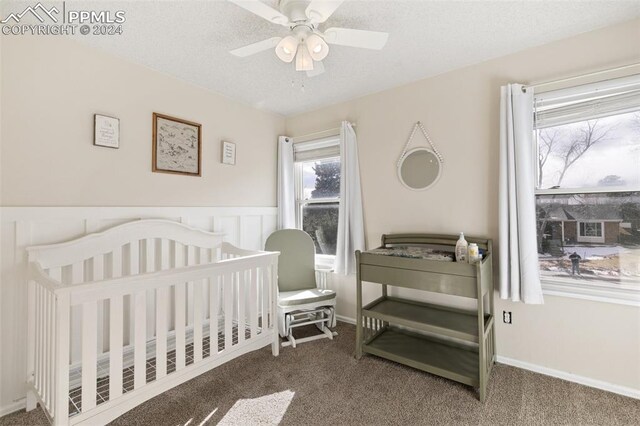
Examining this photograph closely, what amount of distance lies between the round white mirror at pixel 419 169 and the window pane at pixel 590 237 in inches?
31.0

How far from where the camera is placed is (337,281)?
3.19 meters

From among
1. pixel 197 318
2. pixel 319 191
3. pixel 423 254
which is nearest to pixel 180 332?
pixel 197 318

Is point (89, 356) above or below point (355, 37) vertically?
below

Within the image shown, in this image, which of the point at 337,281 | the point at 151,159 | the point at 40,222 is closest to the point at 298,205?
the point at 337,281

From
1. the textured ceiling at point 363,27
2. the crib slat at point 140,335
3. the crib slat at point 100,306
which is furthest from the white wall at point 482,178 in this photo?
the crib slat at point 100,306

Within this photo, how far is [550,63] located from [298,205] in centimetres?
260

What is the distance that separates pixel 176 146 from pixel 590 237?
326 cm

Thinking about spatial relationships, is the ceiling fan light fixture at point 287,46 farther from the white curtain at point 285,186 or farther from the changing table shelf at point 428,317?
the changing table shelf at point 428,317

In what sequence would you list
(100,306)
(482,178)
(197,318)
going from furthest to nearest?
1. (482,178)
2. (100,306)
3. (197,318)

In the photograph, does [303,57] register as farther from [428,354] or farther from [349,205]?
[428,354]

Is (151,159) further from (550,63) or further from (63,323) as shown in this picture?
(550,63)

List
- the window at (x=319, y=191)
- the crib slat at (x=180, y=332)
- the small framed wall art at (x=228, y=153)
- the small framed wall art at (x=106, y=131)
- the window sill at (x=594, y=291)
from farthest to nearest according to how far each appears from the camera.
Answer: the window at (x=319, y=191) < the small framed wall art at (x=228, y=153) < the small framed wall art at (x=106, y=131) < the window sill at (x=594, y=291) < the crib slat at (x=180, y=332)

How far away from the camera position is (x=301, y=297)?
2.64 meters

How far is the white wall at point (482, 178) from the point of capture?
190 centimetres
